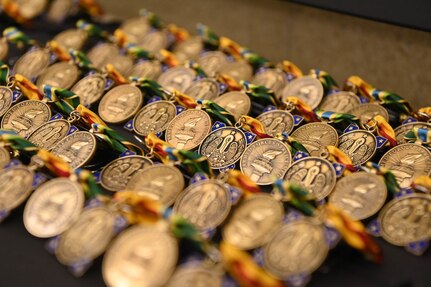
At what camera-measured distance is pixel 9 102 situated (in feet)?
5.06

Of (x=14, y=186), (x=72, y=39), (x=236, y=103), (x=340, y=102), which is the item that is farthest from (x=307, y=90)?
(x=72, y=39)

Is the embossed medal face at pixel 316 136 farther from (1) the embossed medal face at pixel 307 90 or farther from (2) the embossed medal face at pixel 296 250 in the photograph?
(2) the embossed medal face at pixel 296 250

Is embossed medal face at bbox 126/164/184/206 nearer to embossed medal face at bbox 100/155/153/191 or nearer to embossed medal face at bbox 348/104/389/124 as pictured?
embossed medal face at bbox 100/155/153/191

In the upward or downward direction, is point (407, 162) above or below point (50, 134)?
above

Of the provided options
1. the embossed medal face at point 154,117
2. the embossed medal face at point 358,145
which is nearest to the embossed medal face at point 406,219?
the embossed medal face at point 358,145

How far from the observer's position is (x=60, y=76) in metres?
1.74

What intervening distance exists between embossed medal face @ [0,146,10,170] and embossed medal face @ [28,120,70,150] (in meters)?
0.10

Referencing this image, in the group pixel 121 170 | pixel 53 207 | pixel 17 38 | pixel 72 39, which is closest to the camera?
pixel 53 207

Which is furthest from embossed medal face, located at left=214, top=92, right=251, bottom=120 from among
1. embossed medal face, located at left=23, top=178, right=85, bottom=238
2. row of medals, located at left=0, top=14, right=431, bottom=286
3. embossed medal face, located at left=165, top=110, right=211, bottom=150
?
embossed medal face, located at left=23, top=178, right=85, bottom=238

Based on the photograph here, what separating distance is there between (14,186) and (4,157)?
0.39ft

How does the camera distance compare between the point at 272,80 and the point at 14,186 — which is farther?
the point at 272,80

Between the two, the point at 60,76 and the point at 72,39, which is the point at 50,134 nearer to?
the point at 60,76

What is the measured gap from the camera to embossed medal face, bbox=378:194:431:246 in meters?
1.00

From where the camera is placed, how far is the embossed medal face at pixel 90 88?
5.25 feet
